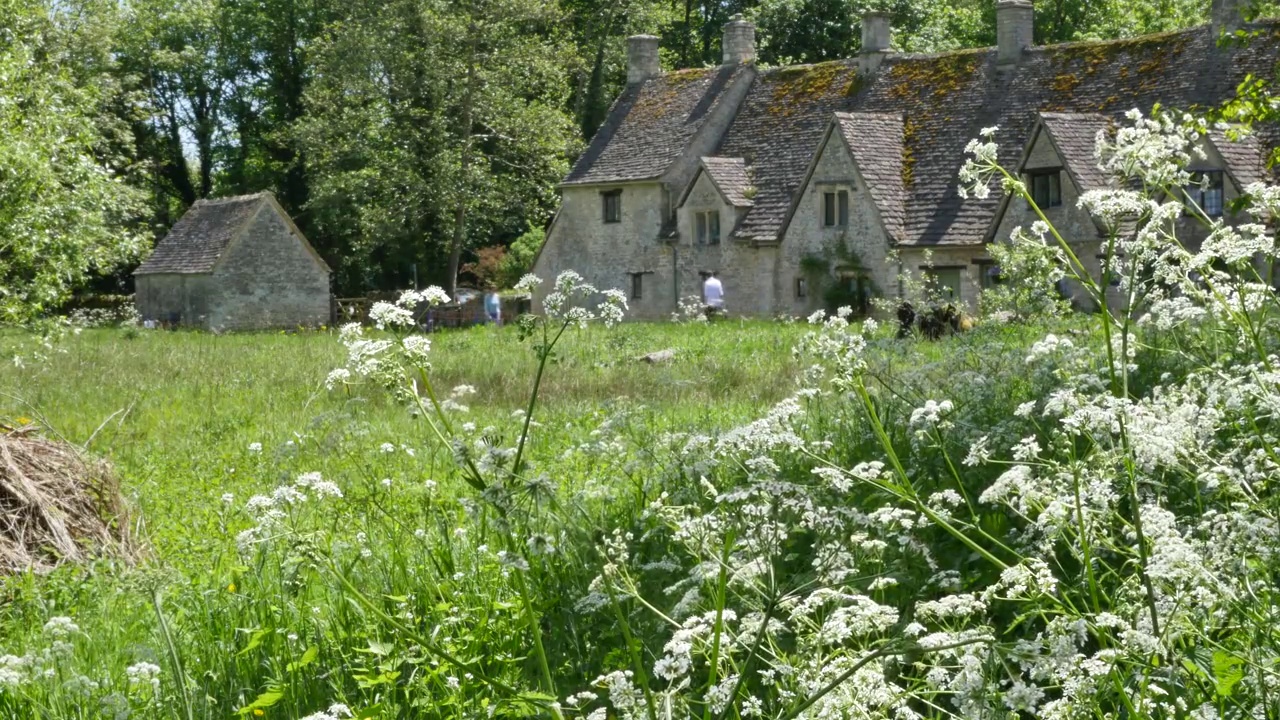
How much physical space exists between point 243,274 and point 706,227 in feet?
64.5

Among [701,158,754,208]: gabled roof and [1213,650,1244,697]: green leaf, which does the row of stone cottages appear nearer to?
[701,158,754,208]: gabled roof

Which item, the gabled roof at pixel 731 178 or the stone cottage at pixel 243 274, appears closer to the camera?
the gabled roof at pixel 731 178

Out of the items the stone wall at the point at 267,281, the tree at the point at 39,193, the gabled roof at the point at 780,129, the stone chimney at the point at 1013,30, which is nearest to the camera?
the tree at the point at 39,193

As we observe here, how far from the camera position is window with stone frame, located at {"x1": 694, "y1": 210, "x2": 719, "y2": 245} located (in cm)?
4744

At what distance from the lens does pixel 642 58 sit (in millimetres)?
54250

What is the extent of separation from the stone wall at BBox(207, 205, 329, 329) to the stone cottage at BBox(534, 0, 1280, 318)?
419 inches

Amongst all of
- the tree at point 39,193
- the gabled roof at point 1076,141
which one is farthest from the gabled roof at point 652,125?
the tree at point 39,193

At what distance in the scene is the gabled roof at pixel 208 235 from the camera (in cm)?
5728

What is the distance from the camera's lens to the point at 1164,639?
3273 mm

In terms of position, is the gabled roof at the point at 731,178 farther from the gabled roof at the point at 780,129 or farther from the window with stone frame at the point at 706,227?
the window with stone frame at the point at 706,227

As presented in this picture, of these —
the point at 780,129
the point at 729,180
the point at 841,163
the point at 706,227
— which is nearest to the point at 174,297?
the point at 706,227

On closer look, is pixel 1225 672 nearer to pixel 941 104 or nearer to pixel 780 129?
pixel 941 104

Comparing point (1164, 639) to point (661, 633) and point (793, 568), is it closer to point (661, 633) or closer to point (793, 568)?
point (661, 633)

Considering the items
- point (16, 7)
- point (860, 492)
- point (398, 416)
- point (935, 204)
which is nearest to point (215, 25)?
point (935, 204)
